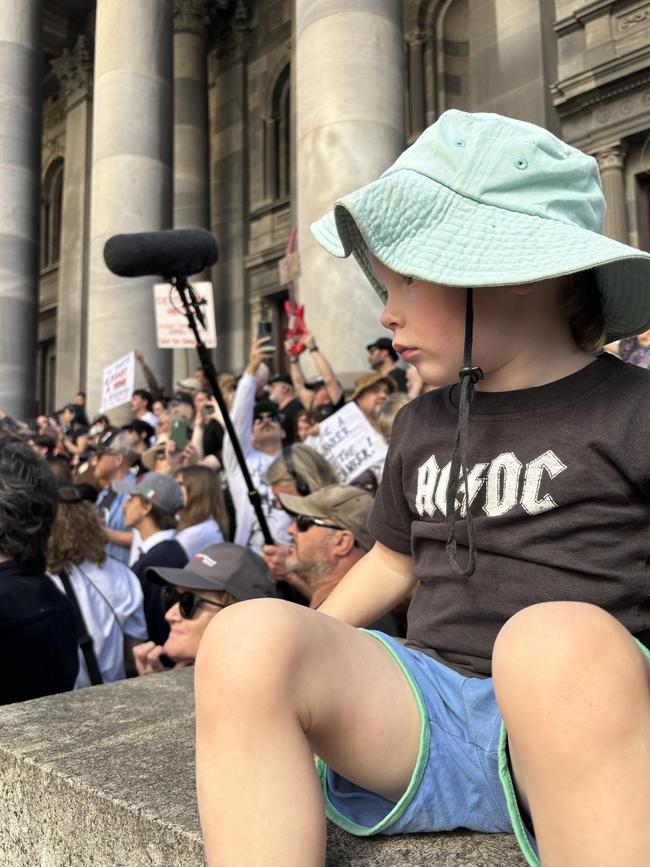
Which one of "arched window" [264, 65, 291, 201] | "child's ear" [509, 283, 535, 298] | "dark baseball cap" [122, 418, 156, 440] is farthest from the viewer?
"arched window" [264, 65, 291, 201]

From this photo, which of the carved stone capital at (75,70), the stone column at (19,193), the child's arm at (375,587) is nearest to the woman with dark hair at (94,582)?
the child's arm at (375,587)

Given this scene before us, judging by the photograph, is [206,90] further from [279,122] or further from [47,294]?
[47,294]

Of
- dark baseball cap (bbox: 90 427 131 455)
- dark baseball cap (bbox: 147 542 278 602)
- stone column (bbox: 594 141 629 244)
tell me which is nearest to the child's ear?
dark baseball cap (bbox: 147 542 278 602)

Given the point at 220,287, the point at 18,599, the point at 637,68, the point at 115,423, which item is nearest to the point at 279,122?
the point at 220,287

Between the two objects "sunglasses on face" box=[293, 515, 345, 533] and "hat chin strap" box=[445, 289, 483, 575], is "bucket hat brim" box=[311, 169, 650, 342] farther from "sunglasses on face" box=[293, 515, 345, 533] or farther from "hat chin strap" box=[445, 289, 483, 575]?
"sunglasses on face" box=[293, 515, 345, 533]

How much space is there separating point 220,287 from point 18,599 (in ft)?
52.8

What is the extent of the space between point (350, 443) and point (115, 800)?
3418 millimetres

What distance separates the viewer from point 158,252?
9.59ft

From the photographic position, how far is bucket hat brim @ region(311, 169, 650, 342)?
1331mm

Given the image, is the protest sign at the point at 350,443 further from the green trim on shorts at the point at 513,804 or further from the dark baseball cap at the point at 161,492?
the green trim on shorts at the point at 513,804

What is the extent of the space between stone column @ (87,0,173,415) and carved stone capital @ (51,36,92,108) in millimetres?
8081

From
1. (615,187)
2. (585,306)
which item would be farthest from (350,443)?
(615,187)

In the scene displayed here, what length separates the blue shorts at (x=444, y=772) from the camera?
1308 mm

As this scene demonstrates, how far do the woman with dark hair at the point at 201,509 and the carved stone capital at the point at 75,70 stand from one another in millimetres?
18296
